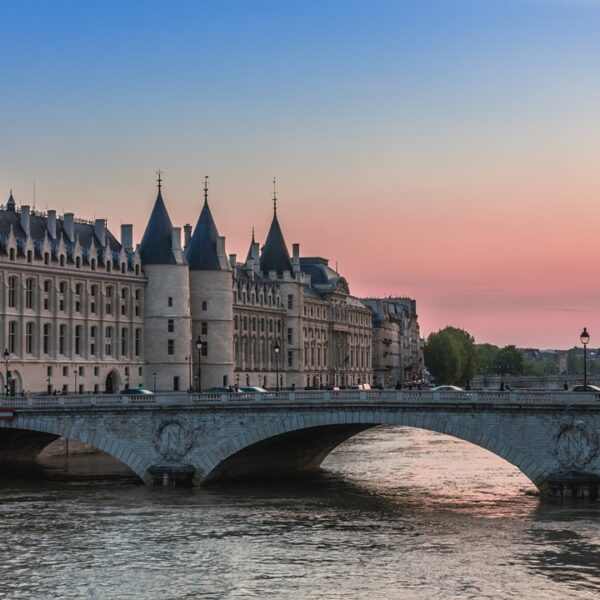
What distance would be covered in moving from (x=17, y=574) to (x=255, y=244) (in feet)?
389

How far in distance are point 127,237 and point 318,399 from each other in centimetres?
6082

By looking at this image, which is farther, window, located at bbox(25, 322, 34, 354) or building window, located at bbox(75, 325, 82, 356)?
building window, located at bbox(75, 325, 82, 356)

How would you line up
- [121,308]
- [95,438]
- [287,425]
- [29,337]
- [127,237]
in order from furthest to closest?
[127,237]
[121,308]
[29,337]
[95,438]
[287,425]

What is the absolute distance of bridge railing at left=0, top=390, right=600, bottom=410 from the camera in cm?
5956

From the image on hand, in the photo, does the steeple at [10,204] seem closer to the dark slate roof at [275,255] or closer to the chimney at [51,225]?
the chimney at [51,225]

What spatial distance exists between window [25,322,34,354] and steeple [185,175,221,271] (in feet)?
69.1

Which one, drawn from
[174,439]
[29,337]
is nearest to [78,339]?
[29,337]

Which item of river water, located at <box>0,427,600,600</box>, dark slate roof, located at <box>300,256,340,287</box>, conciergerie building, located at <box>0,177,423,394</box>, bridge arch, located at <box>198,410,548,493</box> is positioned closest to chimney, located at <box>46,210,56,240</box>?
conciergerie building, located at <box>0,177,423,394</box>

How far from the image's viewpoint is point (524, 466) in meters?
59.5

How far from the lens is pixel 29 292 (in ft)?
358

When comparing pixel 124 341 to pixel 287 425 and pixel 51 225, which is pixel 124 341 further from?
pixel 287 425

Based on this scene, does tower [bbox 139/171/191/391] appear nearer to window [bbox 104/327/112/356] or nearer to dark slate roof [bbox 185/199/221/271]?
dark slate roof [bbox 185/199/221/271]

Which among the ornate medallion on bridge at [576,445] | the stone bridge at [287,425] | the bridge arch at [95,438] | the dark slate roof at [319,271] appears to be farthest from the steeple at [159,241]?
the ornate medallion on bridge at [576,445]

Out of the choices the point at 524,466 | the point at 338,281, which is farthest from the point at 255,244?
the point at 524,466
